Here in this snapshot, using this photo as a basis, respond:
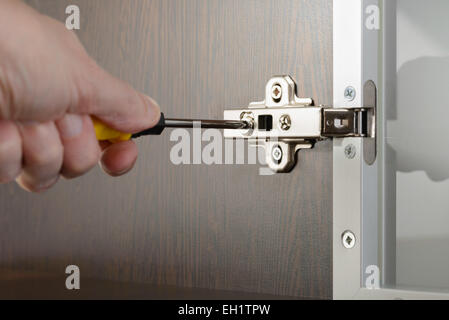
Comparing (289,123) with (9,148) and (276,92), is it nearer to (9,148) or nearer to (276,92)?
(276,92)

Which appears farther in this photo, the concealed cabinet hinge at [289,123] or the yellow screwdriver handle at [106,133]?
the concealed cabinet hinge at [289,123]

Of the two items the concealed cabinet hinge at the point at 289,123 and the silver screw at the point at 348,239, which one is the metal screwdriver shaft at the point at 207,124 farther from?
the silver screw at the point at 348,239

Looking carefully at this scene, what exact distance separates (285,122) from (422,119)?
0.12m

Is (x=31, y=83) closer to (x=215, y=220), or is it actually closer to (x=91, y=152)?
(x=91, y=152)

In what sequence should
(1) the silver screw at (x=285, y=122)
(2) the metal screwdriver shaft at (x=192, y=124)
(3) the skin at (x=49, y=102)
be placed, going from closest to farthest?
(3) the skin at (x=49, y=102)
(2) the metal screwdriver shaft at (x=192, y=124)
(1) the silver screw at (x=285, y=122)

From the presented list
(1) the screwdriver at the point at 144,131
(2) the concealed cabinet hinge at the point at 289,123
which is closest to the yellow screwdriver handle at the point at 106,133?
(1) the screwdriver at the point at 144,131

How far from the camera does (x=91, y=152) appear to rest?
1.48ft

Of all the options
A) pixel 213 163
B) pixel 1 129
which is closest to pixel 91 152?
pixel 1 129

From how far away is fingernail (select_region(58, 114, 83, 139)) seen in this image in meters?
0.43

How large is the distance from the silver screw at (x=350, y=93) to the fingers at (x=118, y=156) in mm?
196

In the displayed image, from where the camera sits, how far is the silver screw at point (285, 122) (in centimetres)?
61

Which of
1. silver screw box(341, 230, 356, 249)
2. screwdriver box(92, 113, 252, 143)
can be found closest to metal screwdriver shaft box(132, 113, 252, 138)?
screwdriver box(92, 113, 252, 143)

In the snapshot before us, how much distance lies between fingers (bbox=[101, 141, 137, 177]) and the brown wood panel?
0.17m
